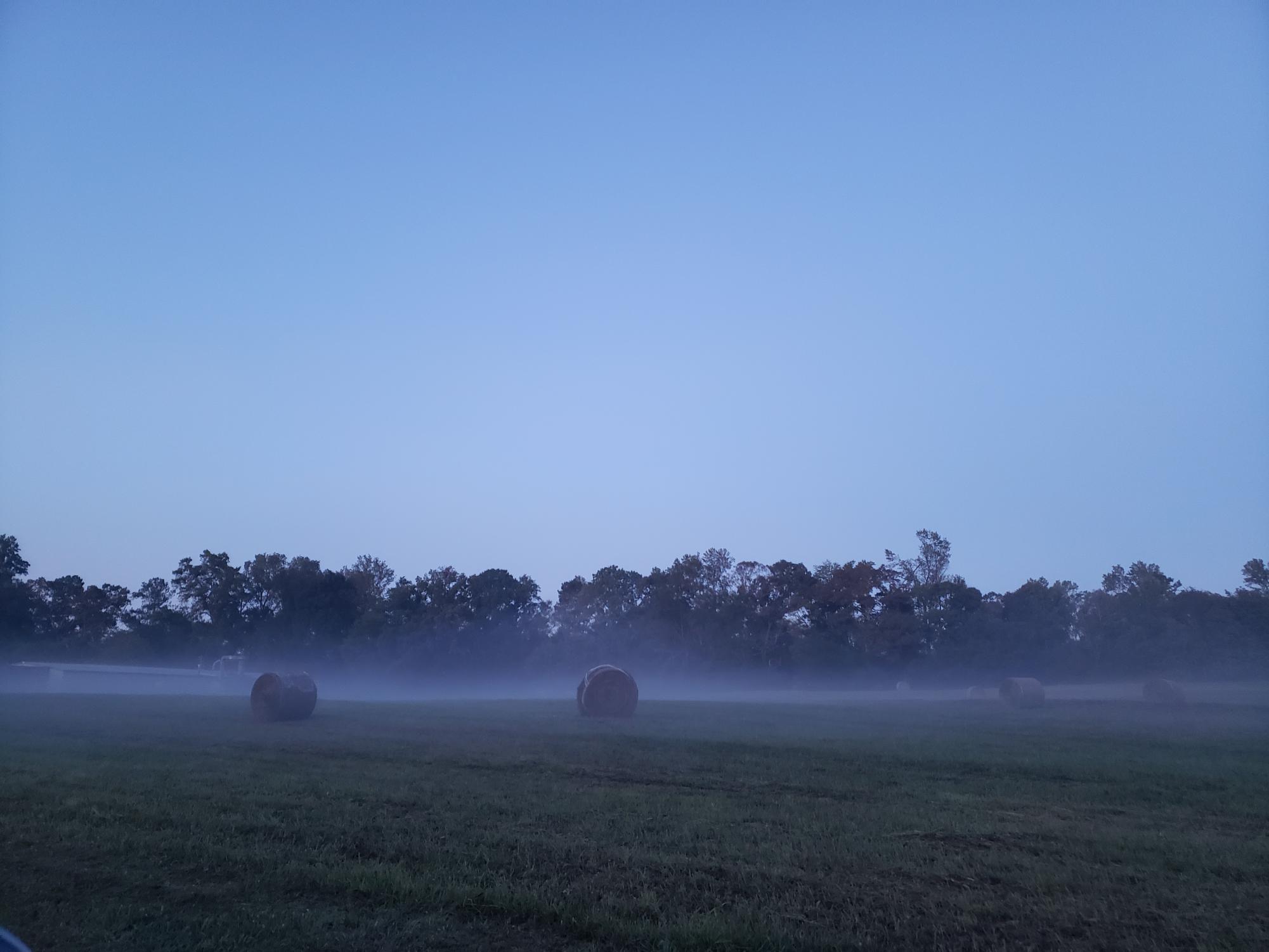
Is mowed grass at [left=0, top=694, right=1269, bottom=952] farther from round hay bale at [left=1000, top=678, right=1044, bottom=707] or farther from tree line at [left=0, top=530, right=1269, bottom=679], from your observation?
tree line at [left=0, top=530, right=1269, bottom=679]

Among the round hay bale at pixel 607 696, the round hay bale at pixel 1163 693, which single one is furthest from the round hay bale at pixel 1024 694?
the round hay bale at pixel 607 696

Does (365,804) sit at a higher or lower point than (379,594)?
lower

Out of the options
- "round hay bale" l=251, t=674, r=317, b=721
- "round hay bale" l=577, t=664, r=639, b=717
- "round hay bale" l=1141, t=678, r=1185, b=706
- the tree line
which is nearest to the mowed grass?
"round hay bale" l=251, t=674, r=317, b=721

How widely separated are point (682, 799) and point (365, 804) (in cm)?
380

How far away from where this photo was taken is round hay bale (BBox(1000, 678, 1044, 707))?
31.9 m

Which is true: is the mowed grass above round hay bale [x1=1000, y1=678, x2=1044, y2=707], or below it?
below

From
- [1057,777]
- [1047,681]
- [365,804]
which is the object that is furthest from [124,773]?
[1047,681]

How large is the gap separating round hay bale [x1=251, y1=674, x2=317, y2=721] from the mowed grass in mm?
6151

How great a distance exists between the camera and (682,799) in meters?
10.9

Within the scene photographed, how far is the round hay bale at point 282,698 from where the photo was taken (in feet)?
Answer: 75.0

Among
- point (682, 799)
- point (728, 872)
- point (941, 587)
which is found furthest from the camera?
point (941, 587)

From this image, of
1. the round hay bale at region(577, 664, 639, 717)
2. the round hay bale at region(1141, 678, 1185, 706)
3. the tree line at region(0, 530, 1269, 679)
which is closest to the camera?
the round hay bale at region(577, 664, 639, 717)

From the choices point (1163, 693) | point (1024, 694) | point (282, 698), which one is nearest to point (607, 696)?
point (282, 698)

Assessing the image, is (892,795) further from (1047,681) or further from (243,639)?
(243,639)
